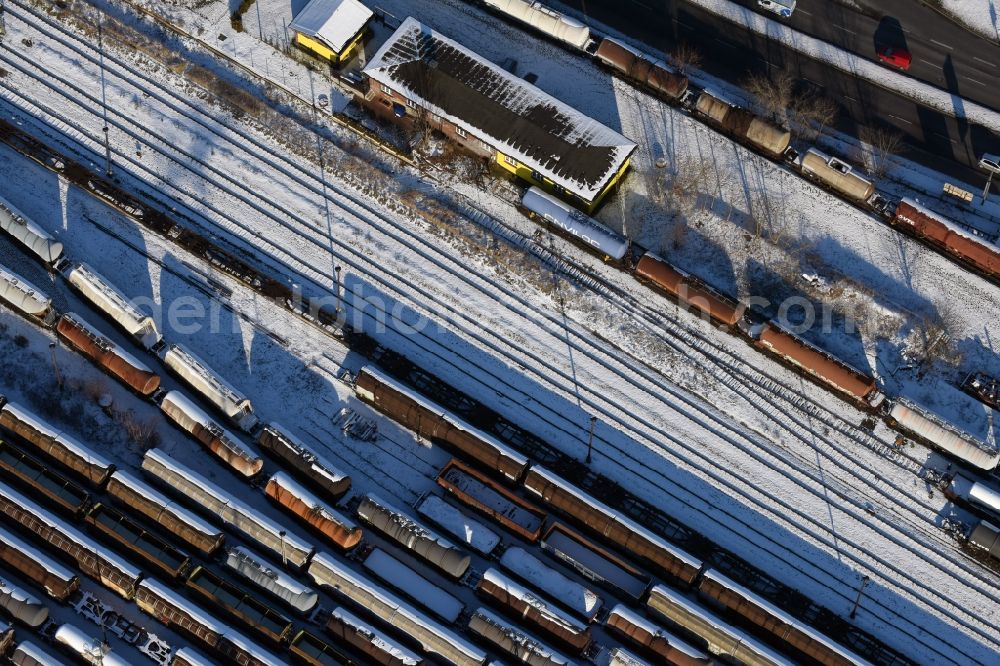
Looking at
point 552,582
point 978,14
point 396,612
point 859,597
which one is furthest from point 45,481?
point 978,14

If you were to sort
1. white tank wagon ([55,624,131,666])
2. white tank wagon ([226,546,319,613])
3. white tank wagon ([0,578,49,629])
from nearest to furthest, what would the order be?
white tank wagon ([55,624,131,666])
white tank wagon ([0,578,49,629])
white tank wagon ([226,546,319,613])

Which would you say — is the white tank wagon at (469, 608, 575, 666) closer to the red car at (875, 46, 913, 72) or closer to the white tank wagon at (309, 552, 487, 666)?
the white tank wagon at (309, 552, 487, 666)

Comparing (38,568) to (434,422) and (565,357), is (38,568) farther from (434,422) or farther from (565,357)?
(565,357)

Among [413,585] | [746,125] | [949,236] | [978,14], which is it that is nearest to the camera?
[413,585]

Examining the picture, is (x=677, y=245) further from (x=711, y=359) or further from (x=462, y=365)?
(x=462, y=365)

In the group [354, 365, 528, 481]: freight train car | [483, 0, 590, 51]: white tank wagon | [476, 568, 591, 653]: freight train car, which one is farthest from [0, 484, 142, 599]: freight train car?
[483, 0, 590, 51]: white tank wagon

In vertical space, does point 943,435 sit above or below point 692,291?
below
